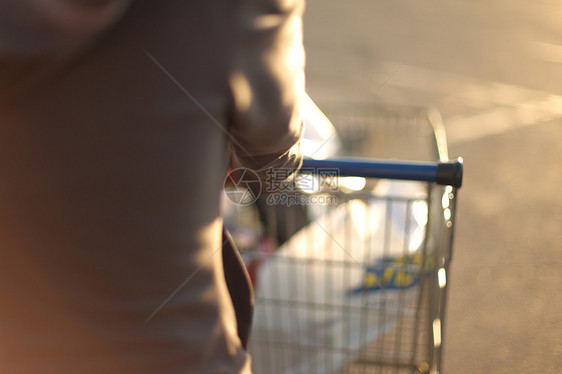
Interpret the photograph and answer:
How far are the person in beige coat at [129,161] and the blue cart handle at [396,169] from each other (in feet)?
2.10

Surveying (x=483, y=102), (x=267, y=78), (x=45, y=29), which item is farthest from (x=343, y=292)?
(x=483, y=102)

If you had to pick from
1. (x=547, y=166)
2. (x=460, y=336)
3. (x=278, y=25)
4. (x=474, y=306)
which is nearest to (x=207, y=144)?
(x=278, y=25)

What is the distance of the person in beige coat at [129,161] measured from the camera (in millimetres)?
901

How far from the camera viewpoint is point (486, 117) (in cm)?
627

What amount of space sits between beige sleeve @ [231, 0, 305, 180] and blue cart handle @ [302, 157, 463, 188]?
0.66 metres

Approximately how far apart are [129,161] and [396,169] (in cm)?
88

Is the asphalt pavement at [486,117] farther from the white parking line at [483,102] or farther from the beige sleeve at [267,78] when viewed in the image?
the beige sleeve at [267,78]

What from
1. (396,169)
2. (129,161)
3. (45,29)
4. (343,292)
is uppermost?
(45,29)

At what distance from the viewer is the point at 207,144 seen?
3.19ft

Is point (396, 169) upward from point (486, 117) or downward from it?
upward

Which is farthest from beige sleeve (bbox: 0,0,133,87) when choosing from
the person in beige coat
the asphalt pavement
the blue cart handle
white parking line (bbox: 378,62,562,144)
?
white parking line (bbox: 378,62,562,144)

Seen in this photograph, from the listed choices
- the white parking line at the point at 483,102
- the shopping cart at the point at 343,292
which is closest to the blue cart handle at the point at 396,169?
the shopping cart at the point at 343,292

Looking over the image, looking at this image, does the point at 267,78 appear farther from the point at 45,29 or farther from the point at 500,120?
the point at 500,120

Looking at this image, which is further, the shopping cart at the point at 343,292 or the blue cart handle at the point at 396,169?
the shopping cart at the point at 343,292
